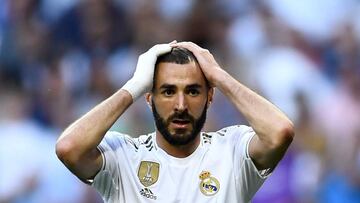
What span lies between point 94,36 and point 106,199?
4.26 metres

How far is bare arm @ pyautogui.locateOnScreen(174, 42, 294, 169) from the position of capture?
5.52 metres

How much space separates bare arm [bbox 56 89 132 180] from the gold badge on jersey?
254 mm

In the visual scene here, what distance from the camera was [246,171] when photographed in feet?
18.7

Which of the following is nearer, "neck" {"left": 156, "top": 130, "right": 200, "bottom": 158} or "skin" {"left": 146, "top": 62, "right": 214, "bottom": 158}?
"skin" {"left": 146, "top": 62, "right": 214, "bottom": 158}

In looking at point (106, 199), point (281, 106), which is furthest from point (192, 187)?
point (281, 106)

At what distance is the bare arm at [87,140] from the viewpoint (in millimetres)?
5484

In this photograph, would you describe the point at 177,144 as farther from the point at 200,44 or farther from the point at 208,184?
the point at 200,44

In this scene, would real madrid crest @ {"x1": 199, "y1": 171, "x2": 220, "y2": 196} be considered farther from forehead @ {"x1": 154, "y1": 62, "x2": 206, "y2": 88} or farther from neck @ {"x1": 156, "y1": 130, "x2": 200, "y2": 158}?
forehead @ {"x1": 154, "y1": 62, "x2": 206, "y2": 88}

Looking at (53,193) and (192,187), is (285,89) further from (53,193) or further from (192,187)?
(192,187)

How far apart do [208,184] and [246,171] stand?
0.75 feet

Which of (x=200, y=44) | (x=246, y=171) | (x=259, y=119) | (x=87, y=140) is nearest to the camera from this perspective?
(x=87, y=140)

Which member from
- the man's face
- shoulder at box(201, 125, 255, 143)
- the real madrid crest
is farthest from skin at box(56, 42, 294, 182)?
the real madrid crest

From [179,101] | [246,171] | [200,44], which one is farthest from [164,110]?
[200,44]

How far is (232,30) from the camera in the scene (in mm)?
9836
